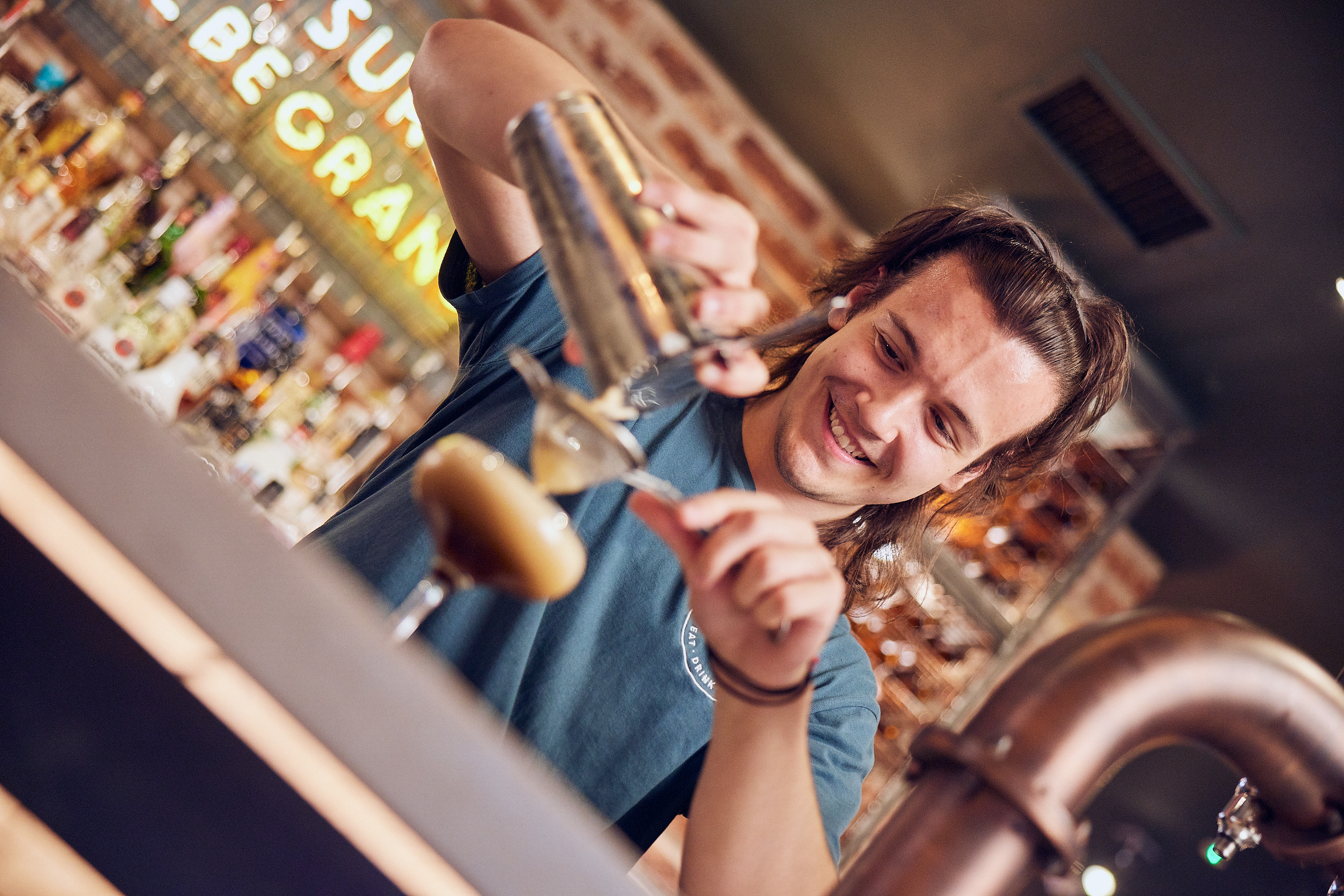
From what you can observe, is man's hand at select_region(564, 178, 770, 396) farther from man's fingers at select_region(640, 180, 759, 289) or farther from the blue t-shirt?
the blue t-shirt

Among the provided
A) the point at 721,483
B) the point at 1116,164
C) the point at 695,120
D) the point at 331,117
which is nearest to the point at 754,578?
the point at 721,483

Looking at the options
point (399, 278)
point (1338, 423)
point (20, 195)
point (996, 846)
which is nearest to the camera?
point (996, 846)

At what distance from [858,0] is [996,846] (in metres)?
2.66

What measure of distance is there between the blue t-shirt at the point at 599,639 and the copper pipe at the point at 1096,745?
2.10ft

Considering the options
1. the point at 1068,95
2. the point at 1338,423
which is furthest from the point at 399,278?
the point at 1338,423

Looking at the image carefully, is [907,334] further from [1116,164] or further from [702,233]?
[1116,164]

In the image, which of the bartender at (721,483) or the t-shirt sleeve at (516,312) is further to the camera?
the t-shirt sleeve at (516,312)

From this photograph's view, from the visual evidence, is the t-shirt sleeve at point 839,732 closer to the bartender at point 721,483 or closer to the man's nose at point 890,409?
the bartender at point 721,483

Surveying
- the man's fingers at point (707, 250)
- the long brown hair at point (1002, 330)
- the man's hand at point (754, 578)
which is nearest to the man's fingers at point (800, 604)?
the man's hand at point (754, 578)

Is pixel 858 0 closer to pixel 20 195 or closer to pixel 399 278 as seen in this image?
pixel 399 278

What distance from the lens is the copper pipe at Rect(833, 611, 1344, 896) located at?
16.9 inches

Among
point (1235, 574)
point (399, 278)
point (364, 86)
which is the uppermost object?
point (364, 86)

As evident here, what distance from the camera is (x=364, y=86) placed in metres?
2.52

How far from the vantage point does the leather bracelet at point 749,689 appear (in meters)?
0.65
